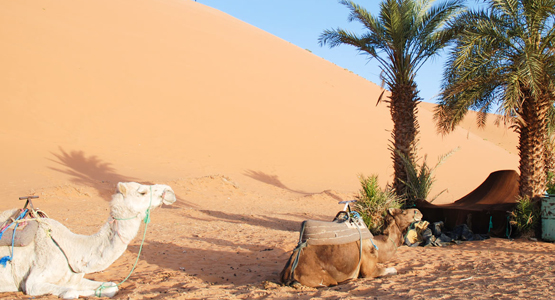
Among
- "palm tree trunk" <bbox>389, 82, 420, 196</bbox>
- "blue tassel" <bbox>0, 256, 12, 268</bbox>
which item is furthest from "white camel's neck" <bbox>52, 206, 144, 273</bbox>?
"palm tree trunk" <bbox>389, 82, 420, 196</bbox>

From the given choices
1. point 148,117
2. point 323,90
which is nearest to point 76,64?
point 148,117

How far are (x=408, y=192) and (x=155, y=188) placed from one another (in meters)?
7.81

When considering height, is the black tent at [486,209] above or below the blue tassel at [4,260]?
above

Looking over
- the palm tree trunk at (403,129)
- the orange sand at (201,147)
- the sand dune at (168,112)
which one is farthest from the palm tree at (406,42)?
the sand dune at (168,112)

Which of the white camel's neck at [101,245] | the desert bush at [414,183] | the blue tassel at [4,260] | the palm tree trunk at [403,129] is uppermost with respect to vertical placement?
the palm tree trunk at [403,129]

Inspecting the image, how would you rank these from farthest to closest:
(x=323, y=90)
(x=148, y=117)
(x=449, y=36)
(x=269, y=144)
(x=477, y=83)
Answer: (x=323, y=90) → (x=269, y=144) → (x=148, y=117) → (x=449, y=36) → (x=477, y=83)

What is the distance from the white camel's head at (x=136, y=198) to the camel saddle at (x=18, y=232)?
37.6 inches

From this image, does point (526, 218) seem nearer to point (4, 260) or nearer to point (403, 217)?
point (403, 217)

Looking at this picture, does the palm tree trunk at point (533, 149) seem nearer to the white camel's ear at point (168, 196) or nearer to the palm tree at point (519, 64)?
the palm tree at point (519, 64)

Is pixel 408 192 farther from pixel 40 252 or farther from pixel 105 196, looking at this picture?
pixel 105 196

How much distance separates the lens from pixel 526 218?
26.3ft

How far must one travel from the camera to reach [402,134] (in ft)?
35.3

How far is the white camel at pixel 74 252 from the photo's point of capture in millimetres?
4285

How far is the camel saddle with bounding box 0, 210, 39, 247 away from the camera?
14.0 ft
